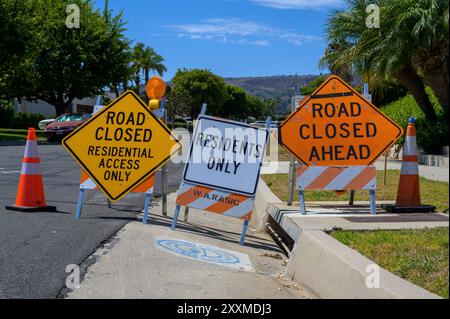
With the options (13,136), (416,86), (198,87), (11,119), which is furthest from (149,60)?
(416,86)

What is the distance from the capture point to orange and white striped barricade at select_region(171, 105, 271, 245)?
23.7ft

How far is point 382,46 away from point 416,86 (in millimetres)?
2121

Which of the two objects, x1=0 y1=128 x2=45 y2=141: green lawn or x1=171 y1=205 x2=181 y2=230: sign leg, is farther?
x1=0 y1=128 x2=45 y2=141: green lawn

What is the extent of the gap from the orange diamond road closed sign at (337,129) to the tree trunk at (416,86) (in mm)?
11245

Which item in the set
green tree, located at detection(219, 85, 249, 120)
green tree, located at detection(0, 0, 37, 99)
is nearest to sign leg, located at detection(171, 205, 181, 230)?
green tree, located at detection(0, 0, 37, 99)

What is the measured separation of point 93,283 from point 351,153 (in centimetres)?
419

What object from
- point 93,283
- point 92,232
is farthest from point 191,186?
point 93,283

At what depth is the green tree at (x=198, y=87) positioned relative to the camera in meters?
95.6

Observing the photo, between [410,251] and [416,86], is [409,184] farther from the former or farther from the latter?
[416,86]

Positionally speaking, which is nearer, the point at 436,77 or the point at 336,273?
the point at 336,273

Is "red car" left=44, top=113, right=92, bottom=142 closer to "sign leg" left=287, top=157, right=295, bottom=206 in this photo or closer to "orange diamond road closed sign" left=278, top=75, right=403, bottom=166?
"sign leg" left=287, top=157, right=295, bottom=206

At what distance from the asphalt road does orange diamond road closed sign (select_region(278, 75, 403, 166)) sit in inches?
98.2

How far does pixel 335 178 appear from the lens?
25.9ft
